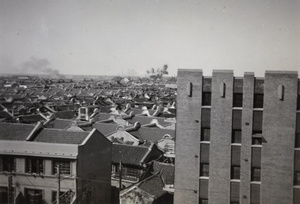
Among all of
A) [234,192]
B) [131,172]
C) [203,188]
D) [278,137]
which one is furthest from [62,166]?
[278,137]

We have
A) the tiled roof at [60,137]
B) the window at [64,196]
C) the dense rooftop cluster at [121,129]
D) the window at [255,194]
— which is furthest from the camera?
the dense rooftop cluster at [121,129]

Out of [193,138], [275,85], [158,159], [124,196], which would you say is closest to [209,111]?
[193,138]

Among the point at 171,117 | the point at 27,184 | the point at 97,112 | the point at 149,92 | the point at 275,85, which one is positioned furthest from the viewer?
the point at 149,92

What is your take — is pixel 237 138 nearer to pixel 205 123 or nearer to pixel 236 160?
pixel 236 160

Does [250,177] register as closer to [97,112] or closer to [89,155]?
[89,155]

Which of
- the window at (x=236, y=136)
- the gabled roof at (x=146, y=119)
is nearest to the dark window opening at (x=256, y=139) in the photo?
the window at (x=236, y=136)

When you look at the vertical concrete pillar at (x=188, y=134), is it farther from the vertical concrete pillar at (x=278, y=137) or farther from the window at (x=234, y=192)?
the vertical concrete pillar at (x=278, y=137)

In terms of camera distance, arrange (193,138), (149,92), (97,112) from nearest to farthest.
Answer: (193,138), (97,112), (149,92)
